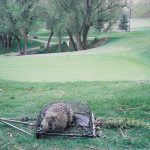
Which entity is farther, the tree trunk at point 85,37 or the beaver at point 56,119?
the tree trunk at point 85,37

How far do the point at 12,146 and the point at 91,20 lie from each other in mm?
33709

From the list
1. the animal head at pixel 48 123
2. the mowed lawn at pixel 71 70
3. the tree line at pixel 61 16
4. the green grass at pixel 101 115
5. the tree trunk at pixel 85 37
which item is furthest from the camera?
the tree trunk at pixel 85 37

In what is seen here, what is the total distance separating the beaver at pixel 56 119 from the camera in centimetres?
485

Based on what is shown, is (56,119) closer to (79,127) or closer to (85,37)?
(79,127)

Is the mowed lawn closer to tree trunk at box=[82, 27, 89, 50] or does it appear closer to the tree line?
the tree line

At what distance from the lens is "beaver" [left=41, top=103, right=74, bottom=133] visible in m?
4.85

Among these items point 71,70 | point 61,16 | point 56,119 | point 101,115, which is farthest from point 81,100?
point 61,16

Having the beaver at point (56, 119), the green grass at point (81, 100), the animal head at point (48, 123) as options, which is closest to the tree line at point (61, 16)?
the green grass at point (81, 100)

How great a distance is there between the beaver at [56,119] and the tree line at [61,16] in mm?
32041

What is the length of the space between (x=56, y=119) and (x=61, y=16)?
117 ft

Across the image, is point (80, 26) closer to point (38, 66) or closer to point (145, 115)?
point (38, 66)

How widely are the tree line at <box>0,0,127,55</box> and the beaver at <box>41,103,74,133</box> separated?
32.0 meters

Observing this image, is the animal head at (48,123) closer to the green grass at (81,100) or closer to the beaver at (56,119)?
the beaver at (56,119)

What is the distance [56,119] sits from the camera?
4.87 m
